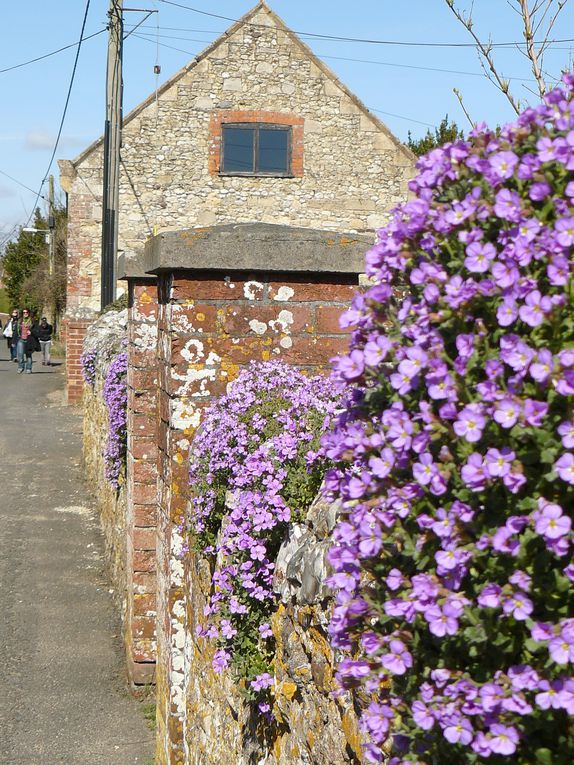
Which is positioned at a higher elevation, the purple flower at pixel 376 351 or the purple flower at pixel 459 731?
the purple flower at pixel 376 351

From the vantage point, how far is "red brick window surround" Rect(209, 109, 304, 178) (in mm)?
19391

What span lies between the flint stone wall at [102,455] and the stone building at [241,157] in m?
6.58

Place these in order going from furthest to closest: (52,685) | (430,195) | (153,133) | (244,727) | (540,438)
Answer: (153,133)
(52,685)
(244,727)
(430,195)
(540,438)

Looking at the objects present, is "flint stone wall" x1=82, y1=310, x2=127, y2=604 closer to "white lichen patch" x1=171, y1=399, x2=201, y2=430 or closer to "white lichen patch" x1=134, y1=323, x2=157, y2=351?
"white lichen patch" x1=134, y1=323, x2=157, y2=351

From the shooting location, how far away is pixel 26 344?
27531 millimetres

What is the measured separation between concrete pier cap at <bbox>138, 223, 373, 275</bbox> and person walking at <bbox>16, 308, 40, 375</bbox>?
24.2m

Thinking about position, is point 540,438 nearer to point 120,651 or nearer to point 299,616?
point 299,616

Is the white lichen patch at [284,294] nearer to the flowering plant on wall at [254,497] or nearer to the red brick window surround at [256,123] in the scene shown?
the flowering plant on wall at [254,497]

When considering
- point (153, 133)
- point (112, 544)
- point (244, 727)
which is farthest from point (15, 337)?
point (244, 727)

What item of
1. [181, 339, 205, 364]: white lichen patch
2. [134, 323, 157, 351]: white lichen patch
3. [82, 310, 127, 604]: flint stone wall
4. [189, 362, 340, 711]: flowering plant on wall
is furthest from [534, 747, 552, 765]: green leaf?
[82, 310, 127, 604]: flint stone wall

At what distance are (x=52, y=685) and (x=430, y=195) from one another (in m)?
5.23

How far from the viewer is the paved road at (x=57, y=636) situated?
5340 millimetres

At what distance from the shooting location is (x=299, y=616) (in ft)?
8.86

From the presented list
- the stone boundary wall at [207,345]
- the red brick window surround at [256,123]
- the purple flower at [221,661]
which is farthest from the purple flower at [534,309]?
the red brick window surround at [256,123]
